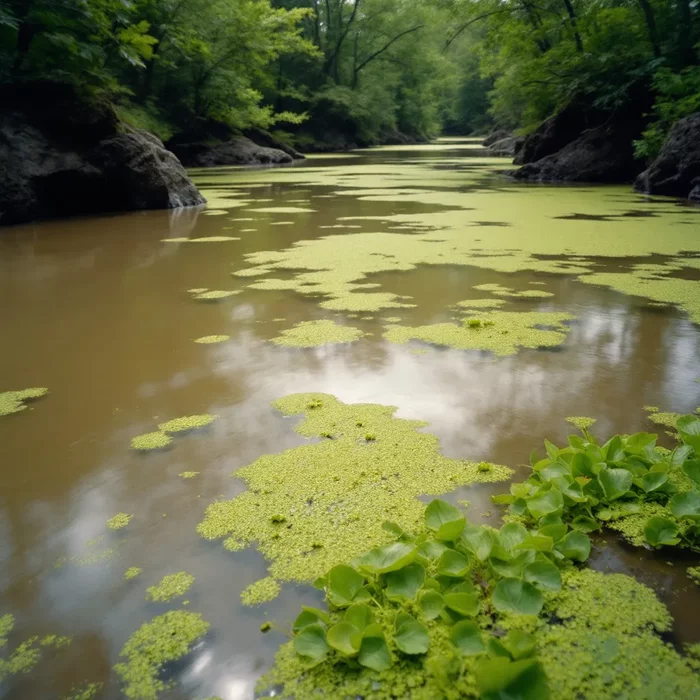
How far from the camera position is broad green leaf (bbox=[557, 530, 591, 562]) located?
0.97 meters

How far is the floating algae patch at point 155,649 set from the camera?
2.60 ft

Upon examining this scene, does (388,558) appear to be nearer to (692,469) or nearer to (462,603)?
(462,603)

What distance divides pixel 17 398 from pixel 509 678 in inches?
62.0

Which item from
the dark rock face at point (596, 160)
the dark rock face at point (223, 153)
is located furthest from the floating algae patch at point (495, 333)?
the dark rock face at point (223, 153)

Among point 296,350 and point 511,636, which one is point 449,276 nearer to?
point 296,350

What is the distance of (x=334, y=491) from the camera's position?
1.21 m

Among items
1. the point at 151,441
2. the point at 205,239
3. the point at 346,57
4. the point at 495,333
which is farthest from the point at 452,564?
the point at 346,57

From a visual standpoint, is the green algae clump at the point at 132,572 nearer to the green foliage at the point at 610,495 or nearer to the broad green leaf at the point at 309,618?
the broad green leaf at the point at 309,618

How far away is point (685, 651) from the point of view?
80 cm

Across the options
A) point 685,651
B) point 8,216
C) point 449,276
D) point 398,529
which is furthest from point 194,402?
point 8,216

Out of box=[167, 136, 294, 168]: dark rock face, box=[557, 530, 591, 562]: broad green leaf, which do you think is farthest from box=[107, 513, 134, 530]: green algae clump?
box=[167, 136, 294, 168]: dark rock face

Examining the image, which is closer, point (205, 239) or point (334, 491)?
point (334, 491)

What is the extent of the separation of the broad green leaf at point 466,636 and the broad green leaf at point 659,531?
1.33 ft

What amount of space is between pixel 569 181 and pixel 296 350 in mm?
8213
